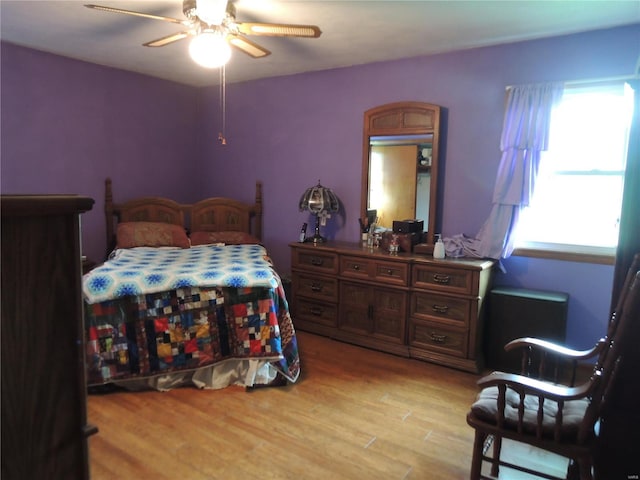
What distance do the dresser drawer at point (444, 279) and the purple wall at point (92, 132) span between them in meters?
3.07

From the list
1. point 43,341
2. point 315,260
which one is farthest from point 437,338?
point 43,341

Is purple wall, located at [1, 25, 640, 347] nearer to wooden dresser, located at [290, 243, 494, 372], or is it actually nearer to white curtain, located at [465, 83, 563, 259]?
white curtain, located at [465, 83, 563, 259]

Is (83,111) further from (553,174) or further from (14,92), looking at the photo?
(553,174)

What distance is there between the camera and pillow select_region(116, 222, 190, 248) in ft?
13.2

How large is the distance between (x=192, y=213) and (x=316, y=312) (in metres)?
1.78

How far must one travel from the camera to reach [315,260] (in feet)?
13.0

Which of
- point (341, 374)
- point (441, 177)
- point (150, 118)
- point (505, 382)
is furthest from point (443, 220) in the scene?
point (150, 118)

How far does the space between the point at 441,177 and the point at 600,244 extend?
1265 mm

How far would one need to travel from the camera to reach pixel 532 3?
8.50ft

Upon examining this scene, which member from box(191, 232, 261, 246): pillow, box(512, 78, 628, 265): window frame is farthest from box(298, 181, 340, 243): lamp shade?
box(512, 78, 628, 265): window frame

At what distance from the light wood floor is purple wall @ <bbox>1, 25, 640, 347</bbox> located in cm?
135

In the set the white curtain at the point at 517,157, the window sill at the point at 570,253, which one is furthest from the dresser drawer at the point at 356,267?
the window sill at the point at 570,253

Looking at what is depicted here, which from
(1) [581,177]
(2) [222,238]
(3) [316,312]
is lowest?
(3) [316,312]

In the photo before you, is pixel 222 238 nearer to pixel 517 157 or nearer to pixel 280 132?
pixel 280 132
